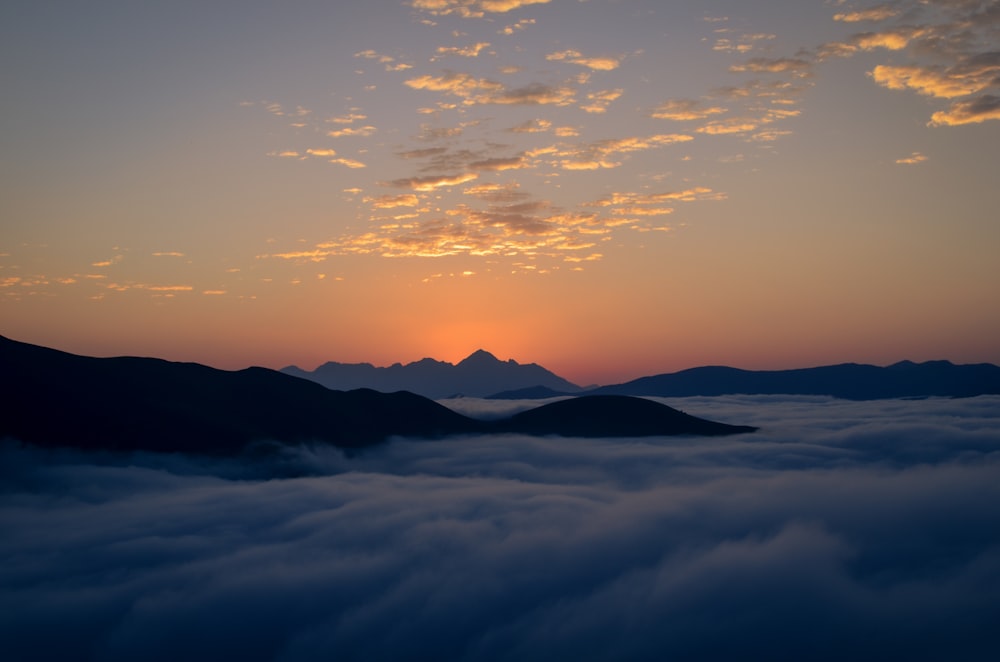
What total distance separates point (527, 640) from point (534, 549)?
21922mm

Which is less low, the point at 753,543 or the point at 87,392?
the point at 87,392

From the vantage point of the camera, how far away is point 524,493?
14350 cm

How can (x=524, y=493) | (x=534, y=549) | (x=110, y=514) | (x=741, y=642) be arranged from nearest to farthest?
(x=741, y=642), (x=534, y=549), (x=110, y=514), (x=524, y=493)

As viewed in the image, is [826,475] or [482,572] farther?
[826,475]

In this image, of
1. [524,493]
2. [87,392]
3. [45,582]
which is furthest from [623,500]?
[87,392]

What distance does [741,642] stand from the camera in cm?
7612

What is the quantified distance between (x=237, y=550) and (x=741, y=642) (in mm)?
67624

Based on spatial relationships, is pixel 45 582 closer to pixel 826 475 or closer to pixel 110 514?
pixel 110 514

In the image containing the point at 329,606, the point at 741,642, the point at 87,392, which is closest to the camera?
the point at 741,642

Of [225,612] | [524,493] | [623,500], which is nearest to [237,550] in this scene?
[225,612]

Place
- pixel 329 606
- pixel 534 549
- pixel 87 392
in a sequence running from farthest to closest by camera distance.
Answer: pixel 87 392 → pixel 534 549 → pixel 329 606

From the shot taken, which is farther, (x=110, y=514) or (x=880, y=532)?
(x=110, y=514)

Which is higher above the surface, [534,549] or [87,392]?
[87,392]

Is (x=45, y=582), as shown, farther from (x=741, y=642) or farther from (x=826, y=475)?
(x=826, y=475)
